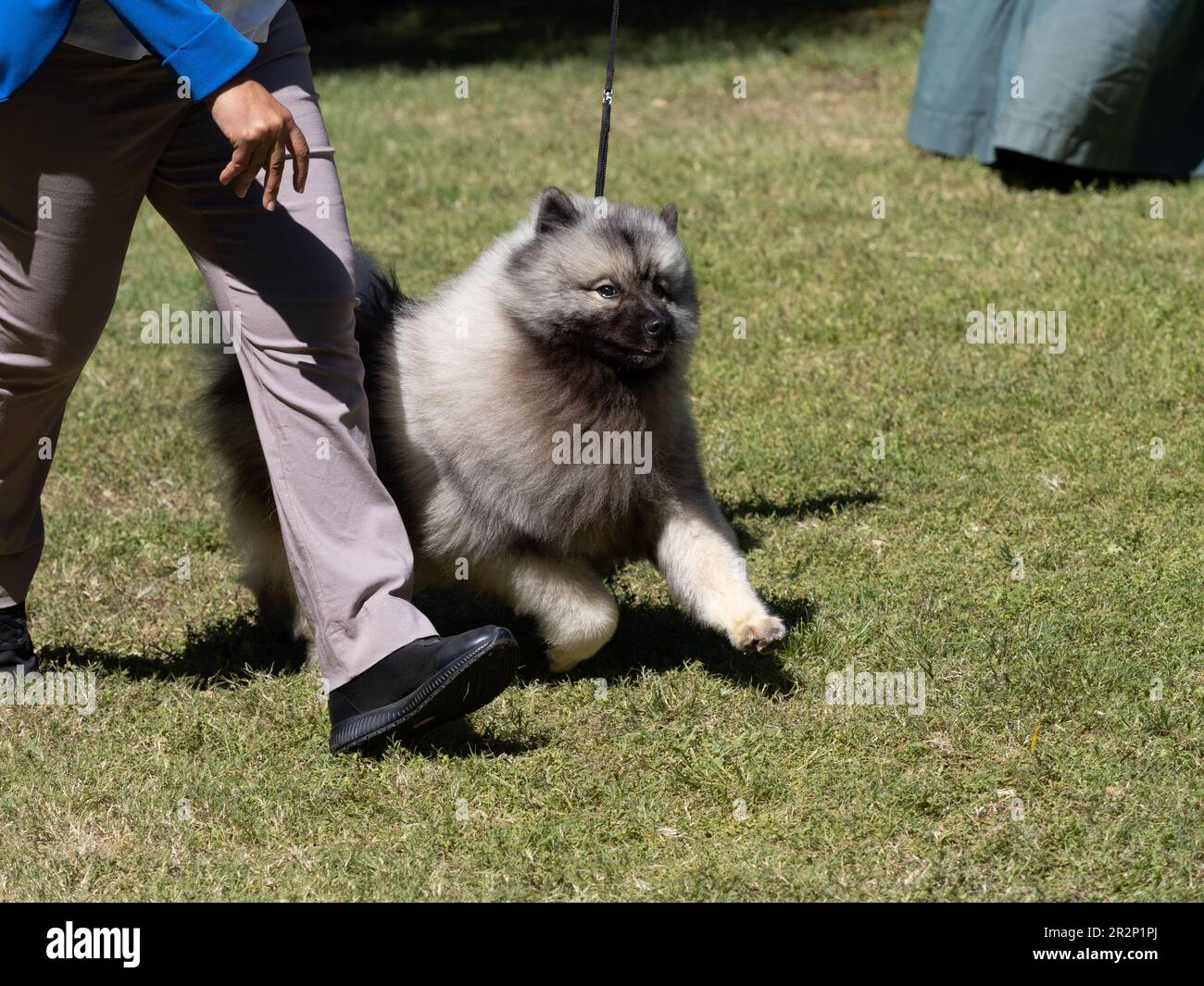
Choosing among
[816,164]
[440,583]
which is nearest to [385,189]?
[816,164]

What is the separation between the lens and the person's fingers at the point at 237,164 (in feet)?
9.68

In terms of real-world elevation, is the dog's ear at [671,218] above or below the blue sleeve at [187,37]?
below

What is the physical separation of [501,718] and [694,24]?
11.3 m

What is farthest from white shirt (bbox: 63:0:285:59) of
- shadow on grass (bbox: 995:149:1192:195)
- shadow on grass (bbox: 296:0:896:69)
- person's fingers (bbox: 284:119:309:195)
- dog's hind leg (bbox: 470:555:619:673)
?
shadow on grass (bbox: 296:0:896:69)

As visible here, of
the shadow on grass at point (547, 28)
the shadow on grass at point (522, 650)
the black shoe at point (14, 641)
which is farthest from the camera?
the shadow on grass at point (547, 28)

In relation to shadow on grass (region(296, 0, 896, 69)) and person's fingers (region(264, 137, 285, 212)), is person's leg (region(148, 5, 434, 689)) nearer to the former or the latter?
person's fingers (region(264, 137, 285, 212))

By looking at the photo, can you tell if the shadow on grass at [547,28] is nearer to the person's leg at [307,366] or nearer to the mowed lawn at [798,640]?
the mowed lawn at [798,640]

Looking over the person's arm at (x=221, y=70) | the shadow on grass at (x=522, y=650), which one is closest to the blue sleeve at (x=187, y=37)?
the person's arm at (x=221, y=70)

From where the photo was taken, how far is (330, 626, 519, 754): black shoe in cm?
317

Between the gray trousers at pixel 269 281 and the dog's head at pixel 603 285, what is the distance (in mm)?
693

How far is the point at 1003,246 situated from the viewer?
7430 mm

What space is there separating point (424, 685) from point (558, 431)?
916 mm

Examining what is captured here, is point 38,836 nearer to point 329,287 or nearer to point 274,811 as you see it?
point 274,811

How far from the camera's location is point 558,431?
3807 mm
